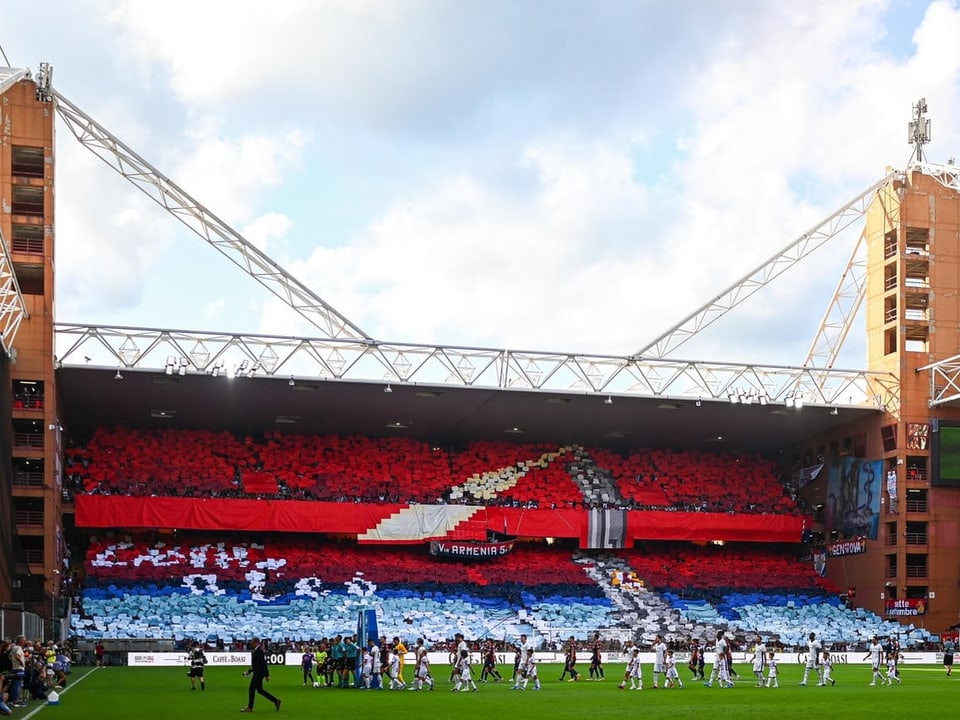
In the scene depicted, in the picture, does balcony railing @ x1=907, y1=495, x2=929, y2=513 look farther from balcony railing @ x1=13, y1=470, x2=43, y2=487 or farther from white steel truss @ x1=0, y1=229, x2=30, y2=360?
white steel truss @ x1=0, y1=229, x2=30, y2=360

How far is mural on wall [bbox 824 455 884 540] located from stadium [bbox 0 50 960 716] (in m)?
0.18

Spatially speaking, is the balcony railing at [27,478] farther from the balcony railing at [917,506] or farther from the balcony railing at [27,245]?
the balcony railing at [917,506]

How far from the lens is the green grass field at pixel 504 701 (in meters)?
29.2

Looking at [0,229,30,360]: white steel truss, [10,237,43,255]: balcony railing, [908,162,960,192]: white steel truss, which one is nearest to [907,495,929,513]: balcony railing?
[908,162,960,192]: white steel truss

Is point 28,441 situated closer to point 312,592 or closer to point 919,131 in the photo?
point 312,592

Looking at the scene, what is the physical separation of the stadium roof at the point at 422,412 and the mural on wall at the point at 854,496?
261cm

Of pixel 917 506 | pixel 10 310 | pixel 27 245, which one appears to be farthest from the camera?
pixel 917 506

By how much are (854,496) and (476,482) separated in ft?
69.0

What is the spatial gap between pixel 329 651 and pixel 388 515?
2811 centimetres

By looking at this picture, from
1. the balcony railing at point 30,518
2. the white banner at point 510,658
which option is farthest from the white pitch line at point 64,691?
the balcony railing at point 30,518

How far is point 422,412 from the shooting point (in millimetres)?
70438

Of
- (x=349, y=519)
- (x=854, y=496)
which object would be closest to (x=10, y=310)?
(x=349, y=519)

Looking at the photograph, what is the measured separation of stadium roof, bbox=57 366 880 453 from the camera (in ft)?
212

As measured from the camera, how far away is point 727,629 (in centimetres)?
6681
